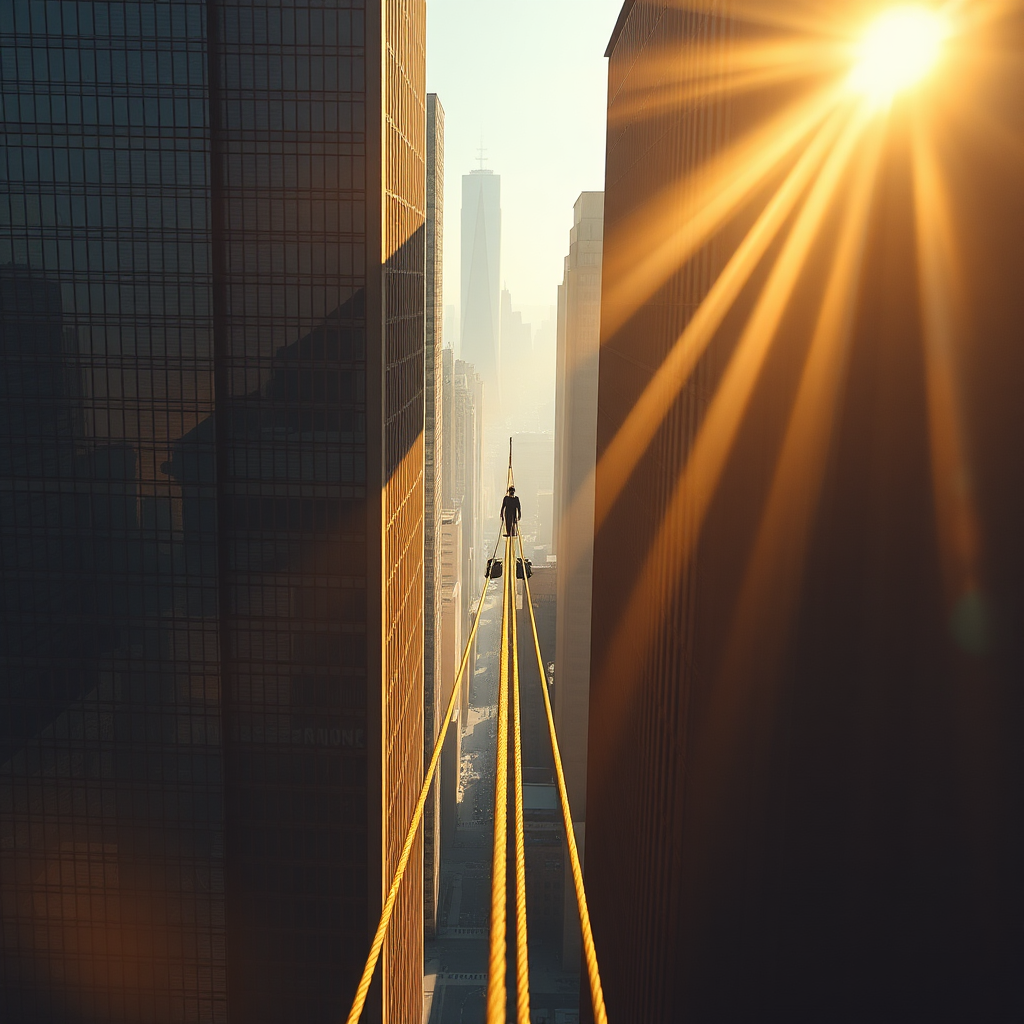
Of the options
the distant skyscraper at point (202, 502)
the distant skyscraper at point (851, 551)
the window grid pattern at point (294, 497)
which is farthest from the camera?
the distant skyscraper at point (202, 502)

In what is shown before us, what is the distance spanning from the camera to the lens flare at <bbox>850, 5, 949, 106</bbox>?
48.7 ft

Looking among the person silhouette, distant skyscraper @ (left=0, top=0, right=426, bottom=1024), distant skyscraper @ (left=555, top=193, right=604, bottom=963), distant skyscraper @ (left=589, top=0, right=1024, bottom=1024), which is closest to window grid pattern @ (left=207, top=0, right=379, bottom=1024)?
distant skyscraper @ (left=0, top=0, right=426, bottom=1024)

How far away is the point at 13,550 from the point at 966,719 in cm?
5190

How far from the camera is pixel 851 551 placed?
18.7 metres

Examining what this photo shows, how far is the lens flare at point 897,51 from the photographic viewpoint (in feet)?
48.7

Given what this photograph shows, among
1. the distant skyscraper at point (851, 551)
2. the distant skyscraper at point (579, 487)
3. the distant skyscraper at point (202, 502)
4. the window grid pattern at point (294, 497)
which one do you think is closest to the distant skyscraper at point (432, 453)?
the distant skyscraper at point (579, 487)

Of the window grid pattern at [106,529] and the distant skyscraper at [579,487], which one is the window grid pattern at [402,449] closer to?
the window grid pattern at [106,529]

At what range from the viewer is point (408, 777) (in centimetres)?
6781

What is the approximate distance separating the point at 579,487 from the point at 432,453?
134ft

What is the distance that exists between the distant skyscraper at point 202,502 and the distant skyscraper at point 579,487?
88374 millimetres

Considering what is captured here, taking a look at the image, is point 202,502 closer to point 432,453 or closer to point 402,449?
point 402,449

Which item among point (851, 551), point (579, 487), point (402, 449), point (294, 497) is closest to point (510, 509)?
point (294, 497)

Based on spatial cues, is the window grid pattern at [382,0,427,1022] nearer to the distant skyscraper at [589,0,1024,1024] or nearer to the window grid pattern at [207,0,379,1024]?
the window grid pattern at [207,0,379,1024]

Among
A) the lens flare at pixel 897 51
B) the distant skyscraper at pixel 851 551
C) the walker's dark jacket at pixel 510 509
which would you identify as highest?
the lens flare at pixel 897 51
